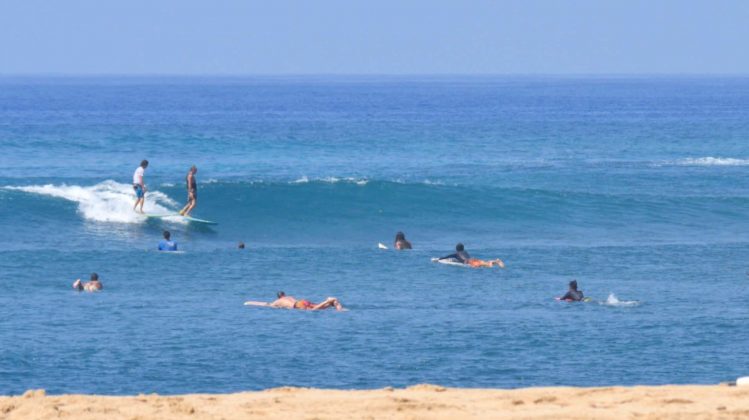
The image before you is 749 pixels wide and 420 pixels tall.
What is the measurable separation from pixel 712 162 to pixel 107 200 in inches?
1138

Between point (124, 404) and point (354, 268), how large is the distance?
1622 cm

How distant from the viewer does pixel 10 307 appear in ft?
74.7

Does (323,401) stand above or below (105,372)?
above

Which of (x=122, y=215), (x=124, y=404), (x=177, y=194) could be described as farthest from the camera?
(x=177, y=194)

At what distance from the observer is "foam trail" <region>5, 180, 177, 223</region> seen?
119 feet

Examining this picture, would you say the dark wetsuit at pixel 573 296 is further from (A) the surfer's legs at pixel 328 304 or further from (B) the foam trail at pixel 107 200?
(B) the foam trail at pixel 107 200

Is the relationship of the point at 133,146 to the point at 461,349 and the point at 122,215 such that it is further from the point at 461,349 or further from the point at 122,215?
the point at 461,349

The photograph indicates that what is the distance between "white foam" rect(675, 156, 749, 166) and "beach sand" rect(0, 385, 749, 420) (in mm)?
44395

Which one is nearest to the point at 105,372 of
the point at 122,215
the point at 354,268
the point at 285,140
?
the point at 354,268

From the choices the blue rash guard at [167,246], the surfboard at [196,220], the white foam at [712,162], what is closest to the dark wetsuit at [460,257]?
the blue rash guard at [167,246]

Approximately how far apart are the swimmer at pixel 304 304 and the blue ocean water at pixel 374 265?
1.41 feet

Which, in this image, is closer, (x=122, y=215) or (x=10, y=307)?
(x=10, y=307)

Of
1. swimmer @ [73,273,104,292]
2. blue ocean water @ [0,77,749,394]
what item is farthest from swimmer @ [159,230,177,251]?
swimmer @ [73,273,104,292]

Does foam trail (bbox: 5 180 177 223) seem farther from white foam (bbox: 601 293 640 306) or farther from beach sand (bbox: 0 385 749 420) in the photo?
A: beach sand (bbox: 0 385 749 420)
